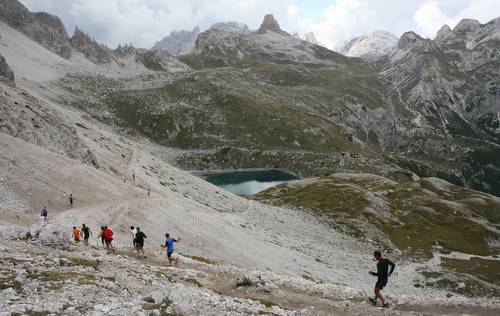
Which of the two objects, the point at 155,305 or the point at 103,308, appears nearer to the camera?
the point at 103,308

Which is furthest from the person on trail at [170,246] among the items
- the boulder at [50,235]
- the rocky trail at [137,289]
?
the boulder at [50,235]

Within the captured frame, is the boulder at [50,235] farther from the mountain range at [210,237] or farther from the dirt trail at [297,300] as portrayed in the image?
the dirt trail at [297,300]

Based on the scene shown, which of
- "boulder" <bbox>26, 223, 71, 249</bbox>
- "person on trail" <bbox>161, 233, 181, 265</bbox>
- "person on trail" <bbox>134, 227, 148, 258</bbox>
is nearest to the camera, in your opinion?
"boulder" <bbox>26, 223, 71, 249</bbox>

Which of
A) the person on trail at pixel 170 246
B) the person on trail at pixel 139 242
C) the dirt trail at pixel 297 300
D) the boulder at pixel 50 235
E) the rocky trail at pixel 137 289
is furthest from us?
the person on trail at pixel 139 242

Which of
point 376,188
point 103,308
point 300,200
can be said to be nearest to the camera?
point 103,308

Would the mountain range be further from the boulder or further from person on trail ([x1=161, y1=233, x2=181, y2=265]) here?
person on trail ([x1=161, y1=233, x2=181, y2=265])

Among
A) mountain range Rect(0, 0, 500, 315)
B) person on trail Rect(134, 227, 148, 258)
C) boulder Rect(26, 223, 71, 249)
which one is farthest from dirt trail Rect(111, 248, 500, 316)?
boulder Rect(26, 223, 71, 249)

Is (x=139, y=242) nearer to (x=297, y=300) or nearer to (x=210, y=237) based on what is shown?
(x=297, y=300)

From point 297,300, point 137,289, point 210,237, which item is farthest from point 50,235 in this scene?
point 210,237

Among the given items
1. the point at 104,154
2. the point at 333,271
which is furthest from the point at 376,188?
the point at 104,154

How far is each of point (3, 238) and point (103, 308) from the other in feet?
47.1

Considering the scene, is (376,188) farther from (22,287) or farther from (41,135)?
(22,287)

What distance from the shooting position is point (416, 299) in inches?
1085

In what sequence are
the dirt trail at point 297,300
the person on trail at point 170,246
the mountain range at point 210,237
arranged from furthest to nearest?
the person on trail at point 170,246 → the dirt trail at point 297,300 → the mountain range at point 210,237
